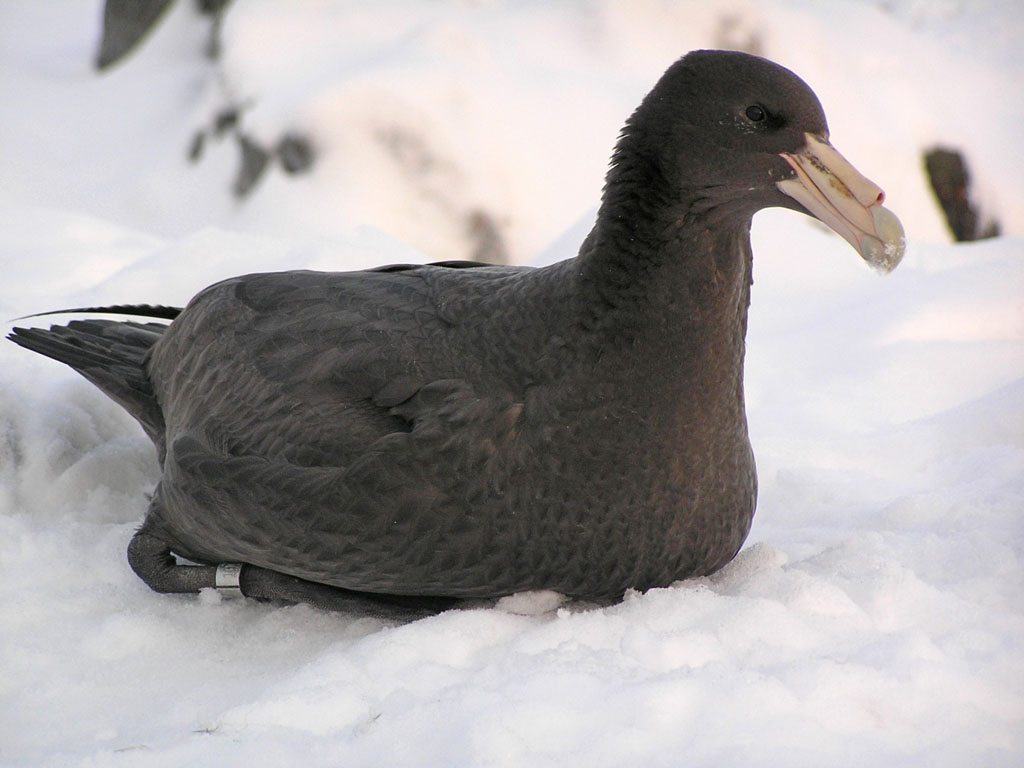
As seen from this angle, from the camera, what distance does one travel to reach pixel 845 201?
2.32 meters

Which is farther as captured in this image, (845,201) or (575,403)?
(575,403)

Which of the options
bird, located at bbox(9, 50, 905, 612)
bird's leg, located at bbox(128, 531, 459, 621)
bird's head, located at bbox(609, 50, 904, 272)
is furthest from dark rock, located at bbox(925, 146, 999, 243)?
bird's leg, located at bbox(128, 531, 459, 621)

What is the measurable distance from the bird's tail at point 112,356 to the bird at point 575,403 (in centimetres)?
60

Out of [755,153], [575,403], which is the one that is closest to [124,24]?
[575,403]

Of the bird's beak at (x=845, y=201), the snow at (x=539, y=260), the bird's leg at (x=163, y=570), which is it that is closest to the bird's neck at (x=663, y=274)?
the bird's beak at (x=845, y=201)

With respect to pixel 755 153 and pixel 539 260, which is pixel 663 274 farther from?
pixel 539 260

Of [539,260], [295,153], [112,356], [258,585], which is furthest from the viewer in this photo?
[295,153]

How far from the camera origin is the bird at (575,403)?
2389 millimetres

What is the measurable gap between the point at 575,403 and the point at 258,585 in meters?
0.92

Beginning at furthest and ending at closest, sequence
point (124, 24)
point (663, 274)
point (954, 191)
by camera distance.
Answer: point (124, 24), point (954, 191), point (663, 274)

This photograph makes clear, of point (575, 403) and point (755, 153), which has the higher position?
point (755, 153)

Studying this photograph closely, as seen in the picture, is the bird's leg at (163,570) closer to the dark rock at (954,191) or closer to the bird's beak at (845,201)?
the bird's beak at (845,201)

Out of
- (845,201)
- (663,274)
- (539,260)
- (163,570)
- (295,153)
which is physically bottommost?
(163,570)

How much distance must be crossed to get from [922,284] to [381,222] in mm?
2832
